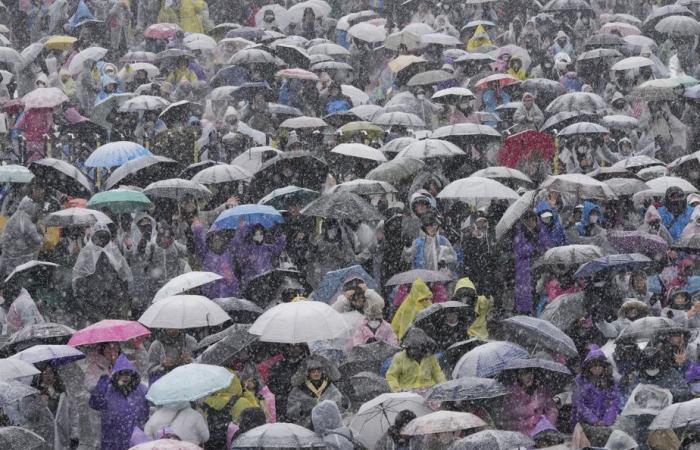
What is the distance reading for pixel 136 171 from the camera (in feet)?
61.2

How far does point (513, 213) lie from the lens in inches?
666

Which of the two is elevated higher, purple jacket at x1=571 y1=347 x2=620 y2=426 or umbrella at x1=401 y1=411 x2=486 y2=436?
umbrella at x1=401 y1=411 x2=486 y2=436

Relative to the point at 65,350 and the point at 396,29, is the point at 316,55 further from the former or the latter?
the point at 65,350

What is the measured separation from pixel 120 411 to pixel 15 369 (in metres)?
0.95

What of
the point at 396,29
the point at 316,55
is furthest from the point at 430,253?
the point at 396,29

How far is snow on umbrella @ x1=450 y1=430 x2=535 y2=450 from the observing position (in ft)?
37.8

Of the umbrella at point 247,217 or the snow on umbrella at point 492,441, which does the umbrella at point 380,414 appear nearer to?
the snow on umbrella at point 492,441

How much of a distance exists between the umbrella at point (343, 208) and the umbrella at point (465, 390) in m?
4.24

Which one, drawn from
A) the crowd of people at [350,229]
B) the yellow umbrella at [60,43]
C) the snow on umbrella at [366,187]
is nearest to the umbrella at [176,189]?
the crowd of people at [350,229]

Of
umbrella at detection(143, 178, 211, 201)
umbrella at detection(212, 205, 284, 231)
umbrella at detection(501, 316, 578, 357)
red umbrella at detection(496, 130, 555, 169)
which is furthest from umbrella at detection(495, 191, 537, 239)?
umbrella at detection(143, 178, 211, 201)

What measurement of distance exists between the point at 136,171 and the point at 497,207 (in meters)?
4.06

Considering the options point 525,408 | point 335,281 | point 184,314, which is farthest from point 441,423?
point 335,281

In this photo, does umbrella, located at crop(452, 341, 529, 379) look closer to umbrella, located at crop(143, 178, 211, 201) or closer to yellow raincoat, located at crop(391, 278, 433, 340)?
yellow raincoat, located at crop(391, 278, 433, 340)

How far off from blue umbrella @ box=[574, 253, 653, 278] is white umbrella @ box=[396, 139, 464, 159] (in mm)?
3468
